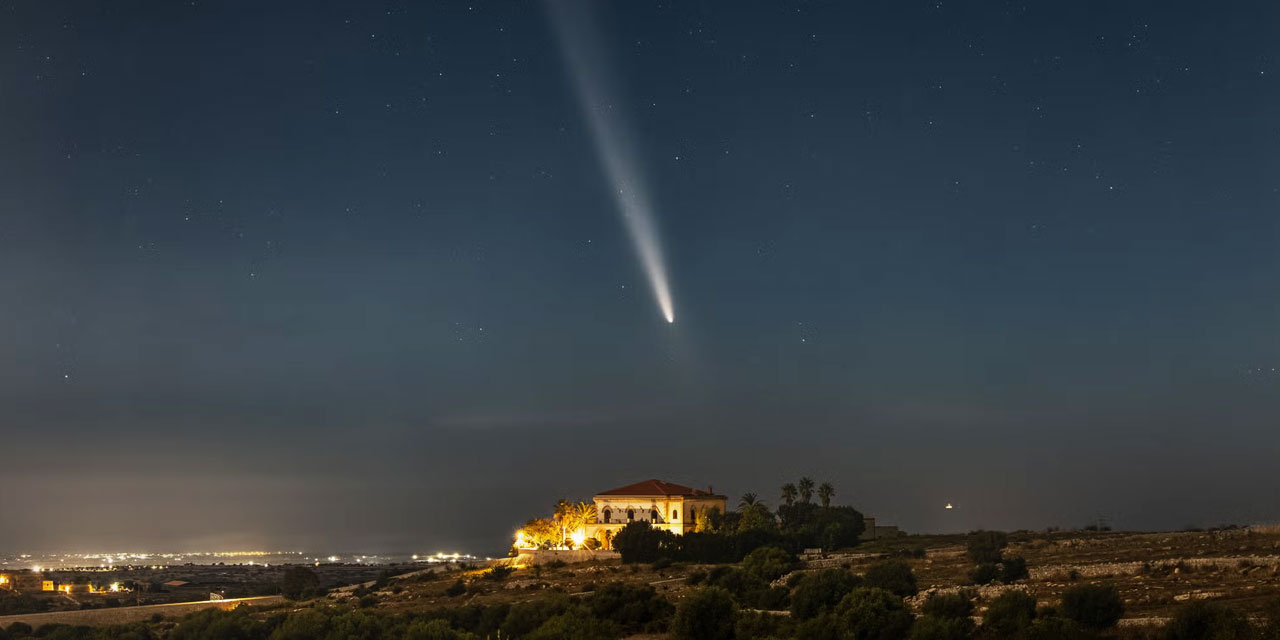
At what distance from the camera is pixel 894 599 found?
3762 cm

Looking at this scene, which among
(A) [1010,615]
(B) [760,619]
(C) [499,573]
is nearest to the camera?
(A) [1010,615]

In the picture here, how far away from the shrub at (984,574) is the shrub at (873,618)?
11.0m

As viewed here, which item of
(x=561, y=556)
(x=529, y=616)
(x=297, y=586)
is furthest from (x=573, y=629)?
(x=297, y=586)

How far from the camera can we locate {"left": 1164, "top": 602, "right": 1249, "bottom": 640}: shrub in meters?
28.0

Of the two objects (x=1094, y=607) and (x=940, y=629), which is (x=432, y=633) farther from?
(x=1094, y=607)

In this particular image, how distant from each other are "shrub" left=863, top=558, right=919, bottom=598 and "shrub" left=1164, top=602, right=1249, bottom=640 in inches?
626

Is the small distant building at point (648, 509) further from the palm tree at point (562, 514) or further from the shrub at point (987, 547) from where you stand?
the shrub at point (987, 547)

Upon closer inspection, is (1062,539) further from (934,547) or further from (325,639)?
(325,639)

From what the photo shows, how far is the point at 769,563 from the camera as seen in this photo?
5838 centimetres

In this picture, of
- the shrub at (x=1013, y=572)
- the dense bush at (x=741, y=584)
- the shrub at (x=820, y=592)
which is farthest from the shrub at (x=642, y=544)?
the shrub at (x=820, y=592)

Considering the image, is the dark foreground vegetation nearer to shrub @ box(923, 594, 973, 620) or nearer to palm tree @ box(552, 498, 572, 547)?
shrub @ box(923, 594, 973, 620)

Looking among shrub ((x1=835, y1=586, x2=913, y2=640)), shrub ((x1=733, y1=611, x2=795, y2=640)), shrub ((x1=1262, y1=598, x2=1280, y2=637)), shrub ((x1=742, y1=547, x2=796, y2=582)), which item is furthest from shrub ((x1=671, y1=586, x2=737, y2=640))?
shrub ((x1=1262, y1=598, x2=1280, y2=637))

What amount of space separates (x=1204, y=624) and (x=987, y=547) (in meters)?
32.4

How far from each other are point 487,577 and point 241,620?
2301 cm
